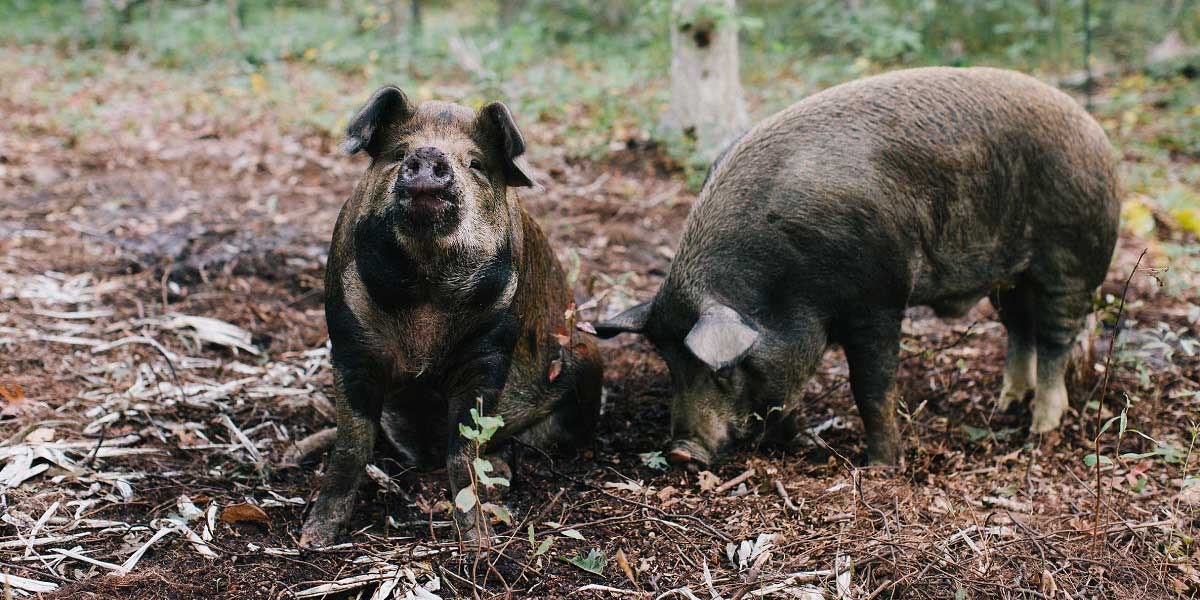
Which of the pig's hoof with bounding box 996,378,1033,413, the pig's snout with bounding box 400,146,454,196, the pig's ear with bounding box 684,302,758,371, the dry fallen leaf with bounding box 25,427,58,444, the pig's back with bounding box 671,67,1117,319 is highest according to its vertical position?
the pig's snout with bounding box 400,146,454,196

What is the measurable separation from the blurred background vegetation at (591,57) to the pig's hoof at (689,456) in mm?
4462

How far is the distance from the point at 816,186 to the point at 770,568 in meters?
1.74

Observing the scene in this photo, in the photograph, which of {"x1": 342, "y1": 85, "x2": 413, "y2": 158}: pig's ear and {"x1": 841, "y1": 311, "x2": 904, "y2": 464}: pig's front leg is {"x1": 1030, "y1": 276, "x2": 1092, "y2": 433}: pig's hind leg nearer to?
{"x1": 841, "y1": 311, "x2": 904, "y2": 464}: pig's front leg

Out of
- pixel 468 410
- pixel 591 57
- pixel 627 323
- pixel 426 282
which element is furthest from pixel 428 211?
pixel 591 57

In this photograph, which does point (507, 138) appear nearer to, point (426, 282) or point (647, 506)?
point (426, 282)

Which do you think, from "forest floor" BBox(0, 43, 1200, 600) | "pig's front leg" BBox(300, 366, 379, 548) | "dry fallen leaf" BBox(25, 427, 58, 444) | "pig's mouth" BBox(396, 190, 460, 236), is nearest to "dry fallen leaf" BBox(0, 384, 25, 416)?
"forest floor" BBox(0, 43, 1200, 600)

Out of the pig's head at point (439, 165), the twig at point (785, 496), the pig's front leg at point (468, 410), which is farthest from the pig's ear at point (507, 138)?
the twig at point (785, 496)

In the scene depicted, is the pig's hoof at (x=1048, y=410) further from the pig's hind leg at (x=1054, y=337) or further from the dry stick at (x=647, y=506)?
the dry stick at (x=647, y=506)

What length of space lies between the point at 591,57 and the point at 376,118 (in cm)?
1313

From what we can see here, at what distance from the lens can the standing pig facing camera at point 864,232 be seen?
451 centimetres

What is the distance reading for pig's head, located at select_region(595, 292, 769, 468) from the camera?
4566 millimetres

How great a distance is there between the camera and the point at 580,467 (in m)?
4.70

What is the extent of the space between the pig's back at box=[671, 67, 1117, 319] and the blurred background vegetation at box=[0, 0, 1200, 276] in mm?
3382

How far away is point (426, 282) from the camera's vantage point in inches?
142
